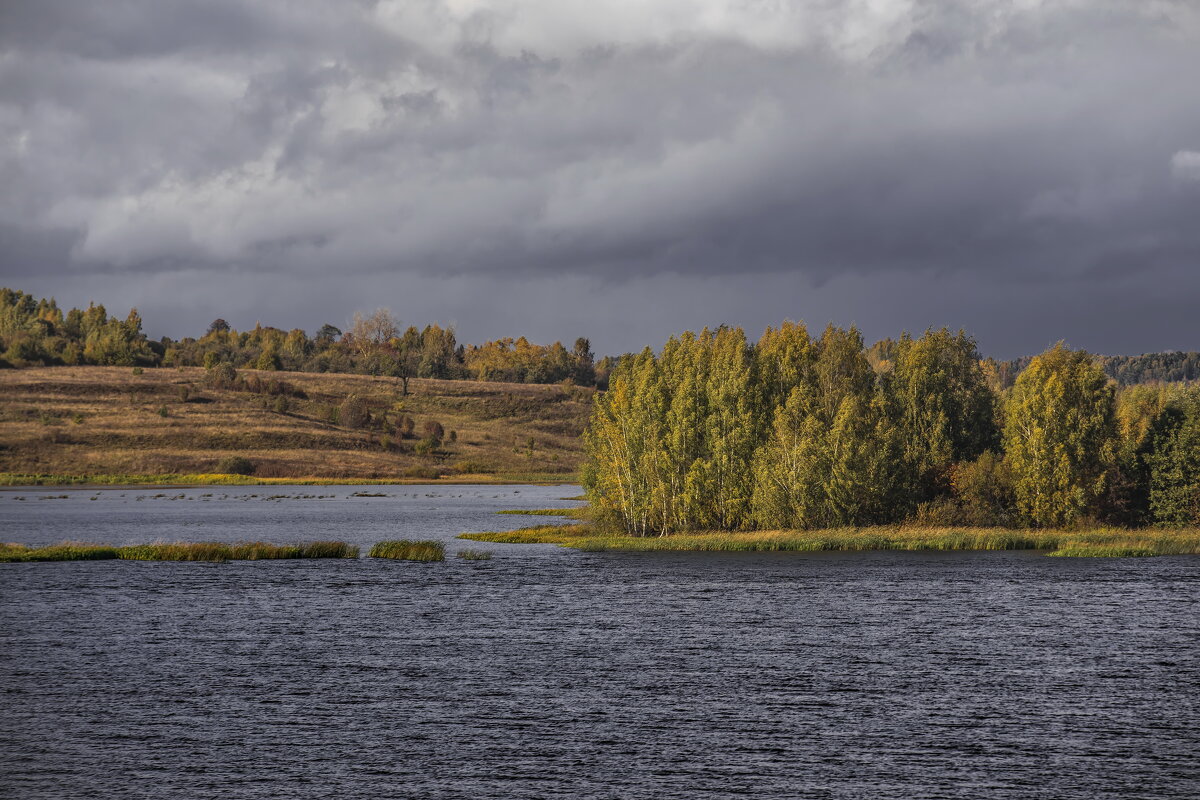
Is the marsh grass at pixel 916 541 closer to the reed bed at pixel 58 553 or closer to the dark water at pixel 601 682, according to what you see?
the dark water at pixel 601 682

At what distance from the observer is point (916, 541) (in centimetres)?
9200

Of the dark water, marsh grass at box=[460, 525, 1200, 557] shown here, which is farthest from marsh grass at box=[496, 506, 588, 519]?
the dark water

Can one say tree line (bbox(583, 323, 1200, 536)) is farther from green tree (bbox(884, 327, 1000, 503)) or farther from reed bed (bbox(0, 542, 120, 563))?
reed bed (bbox(0, 542, 120, 563))

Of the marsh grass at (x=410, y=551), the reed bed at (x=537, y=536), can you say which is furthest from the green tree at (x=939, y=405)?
the marsh grass at (x=410, y=551)

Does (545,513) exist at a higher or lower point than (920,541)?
lower

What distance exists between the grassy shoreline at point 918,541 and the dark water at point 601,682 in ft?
32.0

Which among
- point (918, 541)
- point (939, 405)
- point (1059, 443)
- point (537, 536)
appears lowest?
point (537, 536)

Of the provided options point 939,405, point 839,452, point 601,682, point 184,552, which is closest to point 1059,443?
point 939,405

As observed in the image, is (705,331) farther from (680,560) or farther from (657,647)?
(657,647)

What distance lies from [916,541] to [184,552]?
58.5 m

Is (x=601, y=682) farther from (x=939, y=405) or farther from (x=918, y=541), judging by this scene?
(x=939, y=405)

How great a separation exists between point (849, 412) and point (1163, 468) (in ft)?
92.5

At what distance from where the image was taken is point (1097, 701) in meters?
40.8

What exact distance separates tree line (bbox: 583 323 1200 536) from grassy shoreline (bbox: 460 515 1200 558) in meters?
2.98
